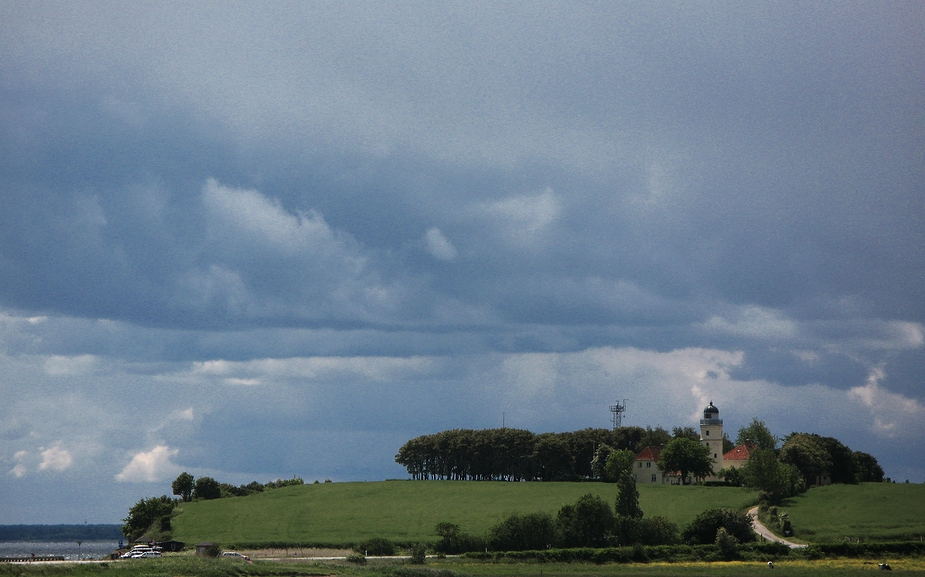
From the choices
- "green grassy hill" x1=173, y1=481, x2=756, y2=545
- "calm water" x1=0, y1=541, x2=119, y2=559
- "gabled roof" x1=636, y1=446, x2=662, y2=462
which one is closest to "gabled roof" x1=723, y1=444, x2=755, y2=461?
"gabled roof" x1=636, y1=446, x2=662, y2=462

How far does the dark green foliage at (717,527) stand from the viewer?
96.2m

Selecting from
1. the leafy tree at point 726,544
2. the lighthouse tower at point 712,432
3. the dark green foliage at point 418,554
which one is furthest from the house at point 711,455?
the dark green foliage at point 418,554

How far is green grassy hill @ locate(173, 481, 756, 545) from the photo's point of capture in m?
111

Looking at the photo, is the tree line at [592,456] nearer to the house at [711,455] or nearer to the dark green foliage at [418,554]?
the house at [711,455]

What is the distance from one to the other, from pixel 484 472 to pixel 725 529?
310ft

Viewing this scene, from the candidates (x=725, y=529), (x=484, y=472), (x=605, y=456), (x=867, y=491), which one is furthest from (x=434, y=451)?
(x=725, y=529)

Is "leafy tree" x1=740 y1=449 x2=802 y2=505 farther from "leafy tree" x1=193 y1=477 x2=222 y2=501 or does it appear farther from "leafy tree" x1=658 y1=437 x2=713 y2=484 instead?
"leafy tree" x1=193 y1=477 x2=222 y2=501

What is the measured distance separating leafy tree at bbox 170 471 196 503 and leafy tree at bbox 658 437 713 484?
84464 millimetres

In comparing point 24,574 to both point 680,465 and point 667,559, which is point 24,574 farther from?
point 680,465

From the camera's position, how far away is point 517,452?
18012cm

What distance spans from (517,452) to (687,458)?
131 ft

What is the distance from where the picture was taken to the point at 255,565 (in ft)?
243

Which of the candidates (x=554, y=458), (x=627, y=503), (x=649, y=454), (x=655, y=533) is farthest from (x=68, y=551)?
(x=649, y=454)

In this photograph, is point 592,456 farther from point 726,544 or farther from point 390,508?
point 726,544
